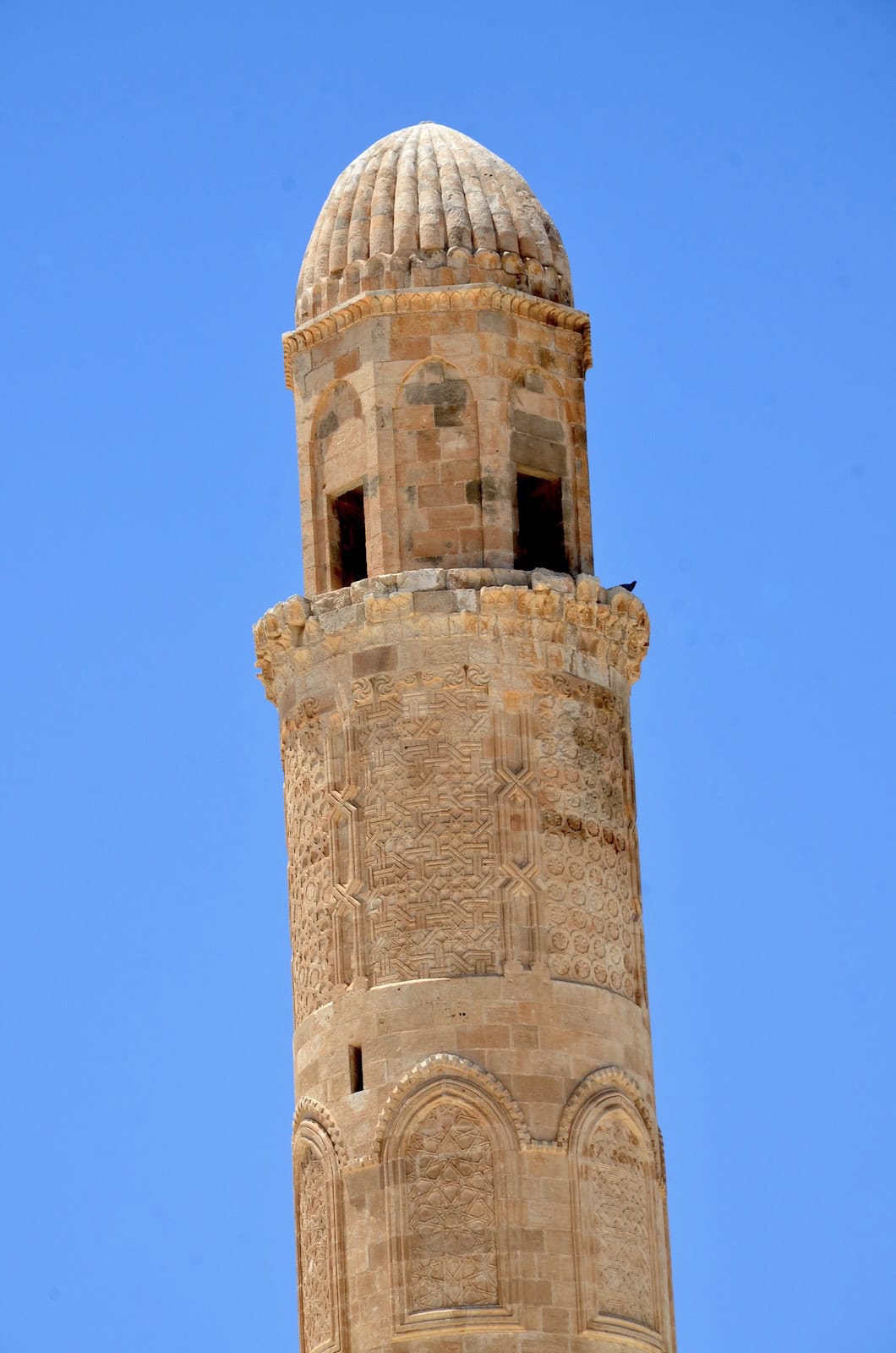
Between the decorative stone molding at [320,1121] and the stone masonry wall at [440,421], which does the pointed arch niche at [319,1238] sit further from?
the stone masonry wall at [440,421]

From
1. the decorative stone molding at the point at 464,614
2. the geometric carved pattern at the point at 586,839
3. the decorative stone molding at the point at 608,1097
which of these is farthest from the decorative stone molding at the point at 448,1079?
the decorative stone molding at the point at 464,614

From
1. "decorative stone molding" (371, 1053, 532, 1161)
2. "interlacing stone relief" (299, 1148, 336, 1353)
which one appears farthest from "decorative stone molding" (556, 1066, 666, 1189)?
"interlacing stone relief" (299, 1148, 336, 1353)

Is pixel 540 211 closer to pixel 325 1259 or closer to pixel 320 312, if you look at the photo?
pixel 320 312

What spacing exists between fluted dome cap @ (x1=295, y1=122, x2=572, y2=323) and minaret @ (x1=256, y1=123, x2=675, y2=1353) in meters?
0.04

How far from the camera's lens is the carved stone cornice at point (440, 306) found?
4650 cm

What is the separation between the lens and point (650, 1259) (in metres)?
44.3

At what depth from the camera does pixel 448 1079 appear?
4375 centimetres

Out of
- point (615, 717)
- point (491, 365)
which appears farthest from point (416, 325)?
point (615, 717)

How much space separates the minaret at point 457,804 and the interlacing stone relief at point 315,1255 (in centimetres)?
4

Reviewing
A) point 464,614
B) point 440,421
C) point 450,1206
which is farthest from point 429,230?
point 450,1206

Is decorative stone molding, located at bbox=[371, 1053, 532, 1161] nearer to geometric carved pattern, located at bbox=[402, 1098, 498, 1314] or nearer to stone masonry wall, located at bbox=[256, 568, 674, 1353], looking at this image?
stone masonry wall, located at bbox=[256, 568, 674, 1353]

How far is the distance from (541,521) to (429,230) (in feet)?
10.5

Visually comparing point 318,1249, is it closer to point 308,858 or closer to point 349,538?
point 308,858

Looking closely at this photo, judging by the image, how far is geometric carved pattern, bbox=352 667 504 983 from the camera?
44.2 m
